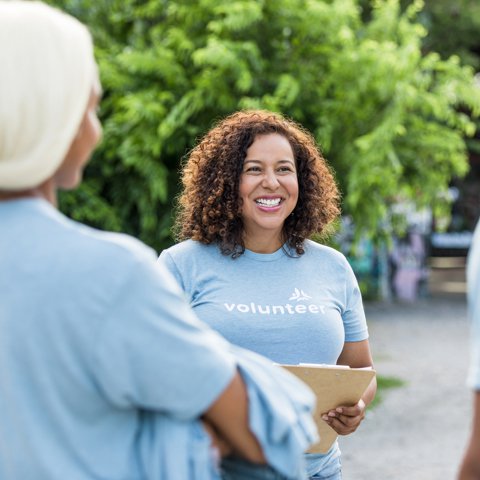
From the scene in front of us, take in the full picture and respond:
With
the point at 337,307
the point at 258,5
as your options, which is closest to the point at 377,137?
the point at 258,5

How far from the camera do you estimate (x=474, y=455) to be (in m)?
1.67

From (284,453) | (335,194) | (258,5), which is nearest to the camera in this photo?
(284,453)

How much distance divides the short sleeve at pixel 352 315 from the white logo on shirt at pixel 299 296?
0.17m

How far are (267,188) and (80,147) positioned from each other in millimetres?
1512

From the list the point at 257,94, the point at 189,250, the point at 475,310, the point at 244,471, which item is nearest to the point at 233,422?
the point at 244,471

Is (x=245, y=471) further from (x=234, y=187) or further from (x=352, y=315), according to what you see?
(x=234, y=187)

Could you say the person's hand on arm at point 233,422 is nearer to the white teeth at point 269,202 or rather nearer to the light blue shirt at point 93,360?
the light blue shirt at point 93,360

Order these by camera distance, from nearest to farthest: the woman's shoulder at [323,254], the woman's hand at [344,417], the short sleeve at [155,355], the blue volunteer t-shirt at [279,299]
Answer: the short sleeve at [155,355] < the woman's hand at [344,417] < the blue volunteer t-shirt at [279,299] < the woman's shoulder at [323,254]

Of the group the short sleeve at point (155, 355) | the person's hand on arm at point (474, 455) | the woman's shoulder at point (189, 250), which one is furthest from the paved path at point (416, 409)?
the short sleeve at point (155, 355)

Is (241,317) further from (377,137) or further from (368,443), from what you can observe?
(377,137)

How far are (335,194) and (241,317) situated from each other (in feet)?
2.80

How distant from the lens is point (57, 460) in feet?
4.59

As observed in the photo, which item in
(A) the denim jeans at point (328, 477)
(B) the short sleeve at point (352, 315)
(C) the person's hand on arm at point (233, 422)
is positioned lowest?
A: (A) the denim jeans at point (328, 477)

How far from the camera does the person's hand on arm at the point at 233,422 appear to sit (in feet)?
4.75
